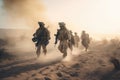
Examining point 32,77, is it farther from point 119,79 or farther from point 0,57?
point 0,57

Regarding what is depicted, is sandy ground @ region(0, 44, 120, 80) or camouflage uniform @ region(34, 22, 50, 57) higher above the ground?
camouflage uniform @ region(34, 22, 50, 57)

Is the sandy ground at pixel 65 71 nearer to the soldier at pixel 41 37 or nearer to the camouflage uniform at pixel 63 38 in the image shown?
the camouflage uniform at pixel 63 38

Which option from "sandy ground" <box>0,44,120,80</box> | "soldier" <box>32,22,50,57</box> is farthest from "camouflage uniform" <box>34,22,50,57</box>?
"sandy ground" <box>0,44,120,80</box>

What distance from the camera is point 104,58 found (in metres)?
25.4

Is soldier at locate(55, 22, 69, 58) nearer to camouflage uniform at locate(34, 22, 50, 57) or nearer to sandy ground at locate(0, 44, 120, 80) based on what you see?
sandy ground at locate(0, 44, 120, 80)

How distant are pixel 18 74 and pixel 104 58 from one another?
31.7 feet

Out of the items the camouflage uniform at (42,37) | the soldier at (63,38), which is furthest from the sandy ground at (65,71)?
the camouflage uniform at (42,37)

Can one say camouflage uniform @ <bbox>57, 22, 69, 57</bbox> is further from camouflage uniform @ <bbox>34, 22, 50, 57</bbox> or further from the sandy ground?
camouflage uniform @ <bbox>34, 22, 50, 57</bbox>

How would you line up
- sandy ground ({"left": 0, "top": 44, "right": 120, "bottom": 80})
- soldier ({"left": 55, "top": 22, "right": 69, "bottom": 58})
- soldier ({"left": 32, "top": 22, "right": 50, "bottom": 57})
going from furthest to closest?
soldier ({"left": 32, "top": 22, "right": 50, "bottom": 57})
soldier ({"left": 55, "top": 22, "right": 69, "bottom": 58})
sandy ground ({"left": 0, "top": 44, "right": 120, "bottom": 80})

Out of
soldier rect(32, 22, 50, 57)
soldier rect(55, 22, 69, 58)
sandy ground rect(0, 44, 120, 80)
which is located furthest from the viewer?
soldier rect(32, 22, 50, 57)

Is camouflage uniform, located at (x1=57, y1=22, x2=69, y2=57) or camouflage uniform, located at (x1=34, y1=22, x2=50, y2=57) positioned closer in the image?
camouflage uniform, located at (x1=57, y1=22, x2=69, y2=57)

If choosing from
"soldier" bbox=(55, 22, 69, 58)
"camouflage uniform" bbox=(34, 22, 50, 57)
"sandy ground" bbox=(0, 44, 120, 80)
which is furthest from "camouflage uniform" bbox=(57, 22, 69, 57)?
"camouflage uniform" bbox=(34, 22, 50, 57)

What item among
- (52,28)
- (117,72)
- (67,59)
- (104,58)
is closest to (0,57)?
(67,59)

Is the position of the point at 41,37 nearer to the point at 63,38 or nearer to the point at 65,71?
the point at 63,38
